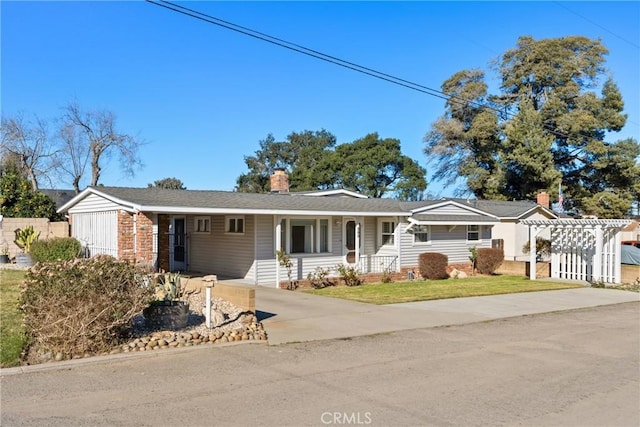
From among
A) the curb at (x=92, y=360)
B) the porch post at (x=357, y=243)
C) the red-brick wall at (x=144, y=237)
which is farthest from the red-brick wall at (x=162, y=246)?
the curb at (x=92, y=360)

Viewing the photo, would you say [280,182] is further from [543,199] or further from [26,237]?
[543,199]

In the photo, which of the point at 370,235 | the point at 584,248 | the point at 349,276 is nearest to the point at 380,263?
the point at 370,235

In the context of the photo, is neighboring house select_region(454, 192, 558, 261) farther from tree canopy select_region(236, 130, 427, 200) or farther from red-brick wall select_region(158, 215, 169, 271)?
tree canopy select_region(236, 130, 427, 200)

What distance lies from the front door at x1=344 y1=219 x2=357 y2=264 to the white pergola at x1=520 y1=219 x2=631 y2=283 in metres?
6.98

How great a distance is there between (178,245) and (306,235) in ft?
19.3

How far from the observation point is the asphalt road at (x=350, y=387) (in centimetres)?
534

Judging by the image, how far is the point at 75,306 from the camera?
729cm

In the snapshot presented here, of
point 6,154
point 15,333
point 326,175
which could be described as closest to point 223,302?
point 15,333

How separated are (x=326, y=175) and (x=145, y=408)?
5416cm

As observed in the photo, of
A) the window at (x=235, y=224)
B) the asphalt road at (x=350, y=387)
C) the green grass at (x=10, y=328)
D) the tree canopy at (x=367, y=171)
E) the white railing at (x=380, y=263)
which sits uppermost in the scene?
the tree canopy at (x=367, y=171)

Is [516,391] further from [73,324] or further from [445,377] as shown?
[73,324]

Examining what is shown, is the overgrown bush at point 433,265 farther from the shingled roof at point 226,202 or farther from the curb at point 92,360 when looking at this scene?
the curb at point 92,360

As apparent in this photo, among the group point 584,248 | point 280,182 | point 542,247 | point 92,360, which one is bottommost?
point 92,360

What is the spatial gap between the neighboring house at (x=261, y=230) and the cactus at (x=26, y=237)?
4.72 feet
